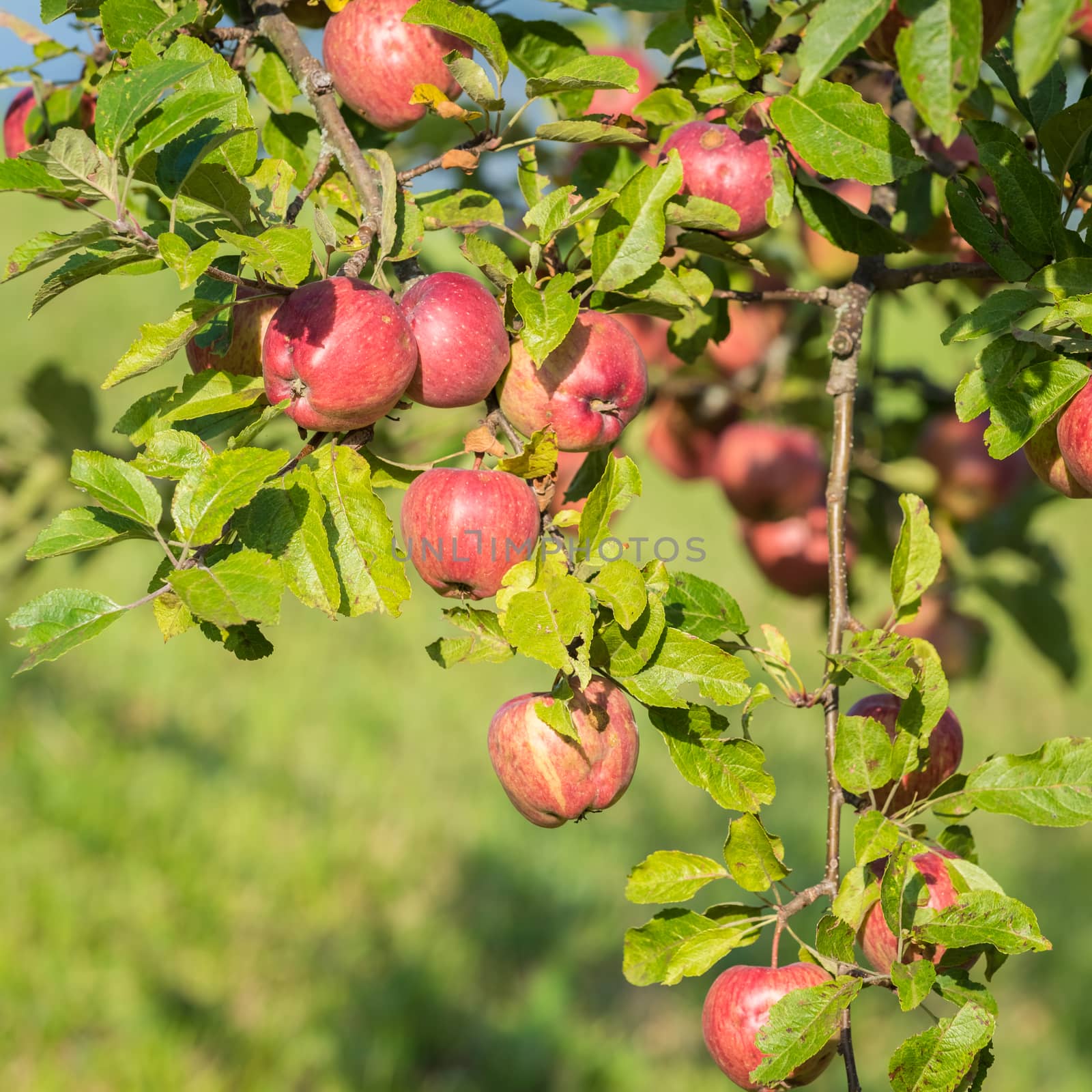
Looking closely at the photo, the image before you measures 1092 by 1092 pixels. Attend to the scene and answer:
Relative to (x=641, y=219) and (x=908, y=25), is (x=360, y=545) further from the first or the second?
(x=908, y=25)

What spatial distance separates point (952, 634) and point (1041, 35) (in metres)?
1.54

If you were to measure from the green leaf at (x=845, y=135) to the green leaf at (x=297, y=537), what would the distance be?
437 mm

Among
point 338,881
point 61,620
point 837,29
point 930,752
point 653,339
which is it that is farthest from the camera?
point 338,881

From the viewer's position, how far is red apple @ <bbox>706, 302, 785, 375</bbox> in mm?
1876

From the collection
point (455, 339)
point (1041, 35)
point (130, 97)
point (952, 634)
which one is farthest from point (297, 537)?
point (952, 634)

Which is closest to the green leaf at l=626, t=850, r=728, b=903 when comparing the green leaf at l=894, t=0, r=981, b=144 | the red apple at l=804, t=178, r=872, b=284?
the green leaf at l=894, t=0, r=981, b=144

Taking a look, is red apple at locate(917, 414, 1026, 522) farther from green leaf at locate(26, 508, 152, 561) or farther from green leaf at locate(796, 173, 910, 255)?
green leaf at locate(26, 508, 152, 561)

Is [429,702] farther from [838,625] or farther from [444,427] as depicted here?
[838,625]

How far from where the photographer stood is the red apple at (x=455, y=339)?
81 cm

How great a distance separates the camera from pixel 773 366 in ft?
6.21

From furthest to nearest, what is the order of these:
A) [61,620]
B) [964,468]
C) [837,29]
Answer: [964,468]
[61,620]
[837,29]

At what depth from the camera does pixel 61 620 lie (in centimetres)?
70

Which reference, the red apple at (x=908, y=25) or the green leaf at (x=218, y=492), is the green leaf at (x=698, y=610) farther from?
the red apple at (x=908, y=25)

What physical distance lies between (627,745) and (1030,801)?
0.28 meters
